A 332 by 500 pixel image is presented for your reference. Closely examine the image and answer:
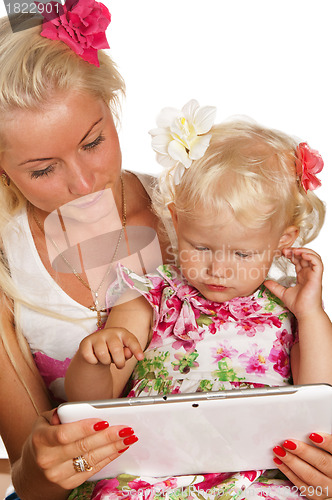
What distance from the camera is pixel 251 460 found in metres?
1.16

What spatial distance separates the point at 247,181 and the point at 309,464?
569 millimetres

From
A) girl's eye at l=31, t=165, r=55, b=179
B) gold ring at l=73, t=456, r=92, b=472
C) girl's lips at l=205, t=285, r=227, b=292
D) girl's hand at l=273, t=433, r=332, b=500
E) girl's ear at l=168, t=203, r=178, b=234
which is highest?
girl's eye at l=31, t=165, r=55, b=179

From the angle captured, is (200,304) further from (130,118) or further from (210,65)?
(210,65)

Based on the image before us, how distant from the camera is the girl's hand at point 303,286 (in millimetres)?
1343

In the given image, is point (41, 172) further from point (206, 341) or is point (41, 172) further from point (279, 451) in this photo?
point (279, 451)

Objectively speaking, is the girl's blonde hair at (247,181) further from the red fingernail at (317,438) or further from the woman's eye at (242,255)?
the red fingernail at (317,438)

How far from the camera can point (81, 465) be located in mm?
1116

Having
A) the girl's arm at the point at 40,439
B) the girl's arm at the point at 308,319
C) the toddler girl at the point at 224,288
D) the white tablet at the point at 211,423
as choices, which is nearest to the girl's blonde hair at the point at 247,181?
the toddler girl at the point at 224,288

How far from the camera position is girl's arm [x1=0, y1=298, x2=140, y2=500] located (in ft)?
3.54

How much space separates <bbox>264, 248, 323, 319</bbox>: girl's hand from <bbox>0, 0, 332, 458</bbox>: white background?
0.46 metres

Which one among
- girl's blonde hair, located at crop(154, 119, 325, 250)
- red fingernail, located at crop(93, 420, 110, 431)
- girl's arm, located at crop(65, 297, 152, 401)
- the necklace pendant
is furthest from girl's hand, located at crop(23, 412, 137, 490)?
girl's blonde hair, located at crop(154, 119, 325, 250)

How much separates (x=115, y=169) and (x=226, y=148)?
0.85 feet

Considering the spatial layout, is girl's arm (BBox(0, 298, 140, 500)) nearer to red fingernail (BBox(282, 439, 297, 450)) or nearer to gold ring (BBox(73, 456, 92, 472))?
gold ring (BBox(73, 456, 92, 472))

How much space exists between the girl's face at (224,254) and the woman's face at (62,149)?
22 centimetres
